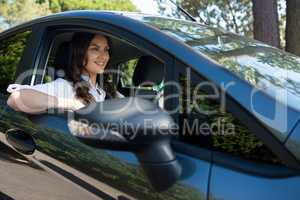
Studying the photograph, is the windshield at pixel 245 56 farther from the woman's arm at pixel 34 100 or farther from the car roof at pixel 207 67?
the woman's arm at pixel 34 100

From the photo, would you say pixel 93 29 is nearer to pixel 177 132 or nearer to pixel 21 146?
pixel 21 146

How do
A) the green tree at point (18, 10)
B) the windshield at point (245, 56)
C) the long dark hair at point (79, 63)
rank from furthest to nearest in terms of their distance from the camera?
the green tree at point (18, 10), the long dark hair at point (79, 63), the windshield at point (245, 56)

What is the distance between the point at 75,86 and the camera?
275 cm

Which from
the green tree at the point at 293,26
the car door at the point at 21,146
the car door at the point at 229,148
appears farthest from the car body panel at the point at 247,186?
the green tree at the point at 293,26

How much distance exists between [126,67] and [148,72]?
15.5 inches

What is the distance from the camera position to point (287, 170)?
5.54ft

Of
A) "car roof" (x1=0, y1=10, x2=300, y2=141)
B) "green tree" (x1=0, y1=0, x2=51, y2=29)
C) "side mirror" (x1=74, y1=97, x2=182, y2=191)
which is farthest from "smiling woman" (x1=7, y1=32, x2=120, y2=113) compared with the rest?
"green tree" (x1=0, y1=0, x2=51, y2=29)

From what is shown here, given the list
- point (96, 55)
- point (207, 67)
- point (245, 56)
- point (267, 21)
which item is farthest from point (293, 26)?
point (207, 67)

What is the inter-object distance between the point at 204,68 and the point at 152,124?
365 mm

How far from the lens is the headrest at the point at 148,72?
3064 millimetres

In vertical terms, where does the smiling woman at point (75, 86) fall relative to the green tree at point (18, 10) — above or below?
above

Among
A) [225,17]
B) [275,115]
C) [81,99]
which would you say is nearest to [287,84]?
[275,115]

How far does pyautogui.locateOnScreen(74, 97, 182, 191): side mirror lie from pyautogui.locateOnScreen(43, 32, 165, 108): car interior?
923 millimetres

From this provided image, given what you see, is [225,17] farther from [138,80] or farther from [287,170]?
[287,170]
